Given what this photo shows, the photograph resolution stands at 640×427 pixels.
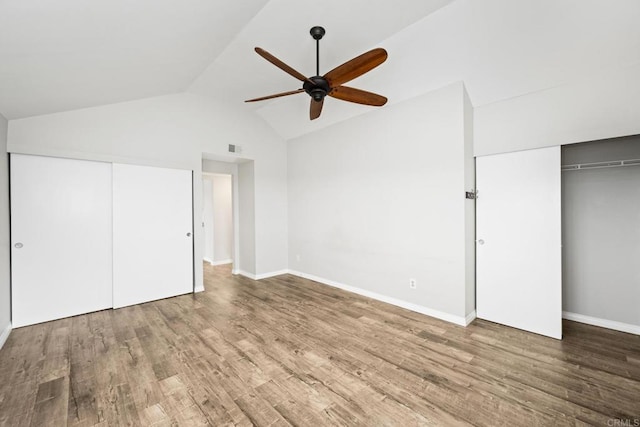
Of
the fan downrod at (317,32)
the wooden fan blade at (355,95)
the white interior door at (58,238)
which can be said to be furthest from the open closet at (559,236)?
the white interior door at (58,238)

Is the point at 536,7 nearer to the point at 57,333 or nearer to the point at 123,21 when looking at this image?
the point at 123,21

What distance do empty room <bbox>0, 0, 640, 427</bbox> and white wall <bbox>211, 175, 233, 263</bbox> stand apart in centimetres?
196

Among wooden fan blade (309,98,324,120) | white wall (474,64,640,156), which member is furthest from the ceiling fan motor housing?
A: white wall (474,64,640,156)

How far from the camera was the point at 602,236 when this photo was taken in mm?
2945

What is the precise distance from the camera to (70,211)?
10.7 feet

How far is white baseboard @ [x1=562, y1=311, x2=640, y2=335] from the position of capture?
2779 millimetres

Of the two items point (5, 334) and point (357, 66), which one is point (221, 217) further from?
point (357, 66)

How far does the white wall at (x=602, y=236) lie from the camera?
9.15 feet

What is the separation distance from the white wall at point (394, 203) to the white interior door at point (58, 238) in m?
3.13

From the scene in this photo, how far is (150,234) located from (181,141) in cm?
153

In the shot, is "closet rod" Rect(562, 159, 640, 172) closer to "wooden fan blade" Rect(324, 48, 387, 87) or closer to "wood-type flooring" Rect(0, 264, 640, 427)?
"wood-type flooring" Rect(0, 264, 640, 427)

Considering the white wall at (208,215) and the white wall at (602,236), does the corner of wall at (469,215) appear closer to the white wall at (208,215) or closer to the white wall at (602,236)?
the white wall at (602,236)

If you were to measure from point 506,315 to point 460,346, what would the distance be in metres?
0.92

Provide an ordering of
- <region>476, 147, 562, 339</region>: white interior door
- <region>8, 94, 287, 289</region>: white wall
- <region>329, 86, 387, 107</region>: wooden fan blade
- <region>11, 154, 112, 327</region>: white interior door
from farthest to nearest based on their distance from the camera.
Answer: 1. <region>8, 94, 287, 289</region>: white wall
2. <region>11, 154, 112, 327</region>: white interior door
3. <region>476, 147, 562, 339</region>: white interior door
4. <region>329, 86, 387, 107</region>: wooden fan blade
